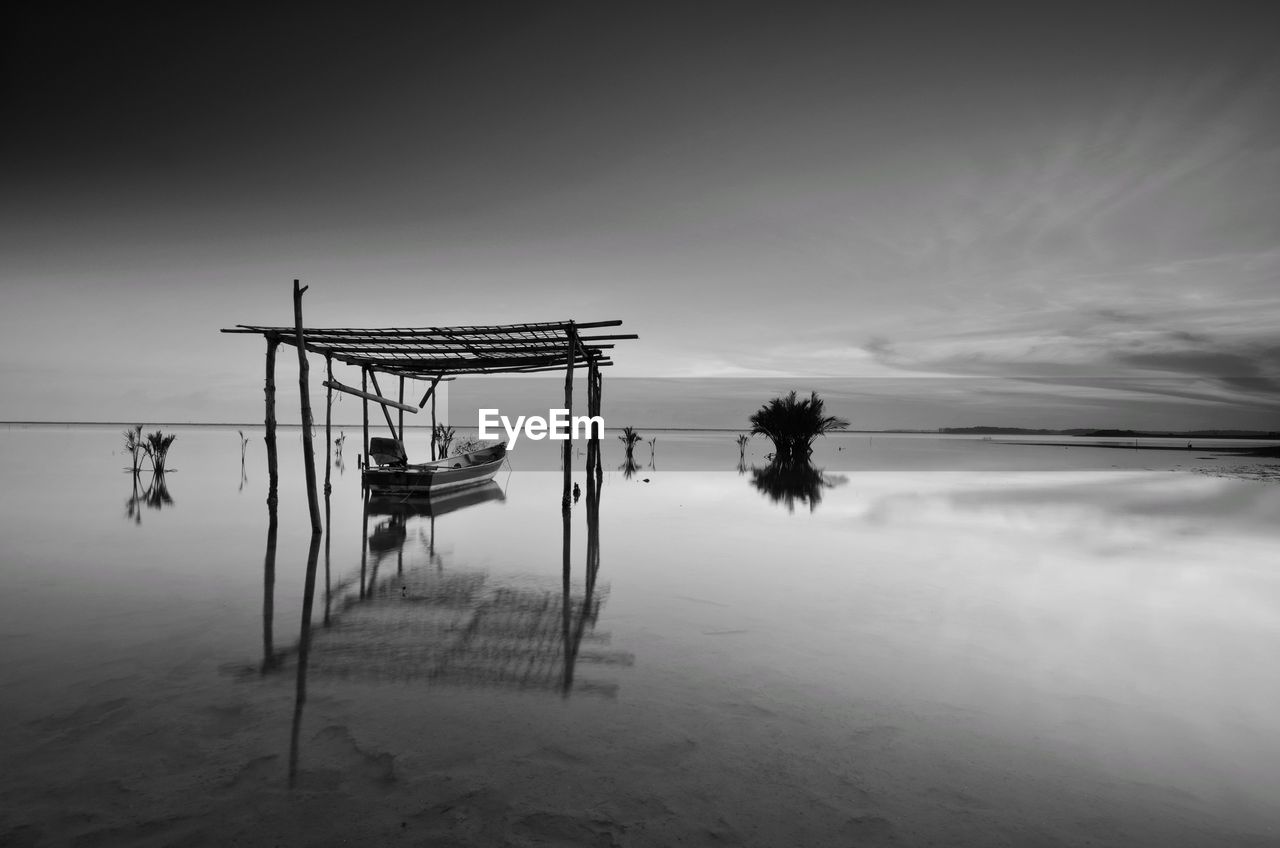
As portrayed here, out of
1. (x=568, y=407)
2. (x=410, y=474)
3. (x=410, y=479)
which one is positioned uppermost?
(x=568, y=407)

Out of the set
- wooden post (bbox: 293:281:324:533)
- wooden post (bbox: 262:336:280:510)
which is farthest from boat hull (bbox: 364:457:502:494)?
wooden post (bbox: 293:281:324:533)

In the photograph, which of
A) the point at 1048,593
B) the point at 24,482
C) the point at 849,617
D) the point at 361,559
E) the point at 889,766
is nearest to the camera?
the point at 889,766

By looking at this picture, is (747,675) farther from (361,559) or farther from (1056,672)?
(361,559)

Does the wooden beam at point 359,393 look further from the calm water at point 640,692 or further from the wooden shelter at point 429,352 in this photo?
the calm water at point 640,692

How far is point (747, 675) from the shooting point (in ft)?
16.1

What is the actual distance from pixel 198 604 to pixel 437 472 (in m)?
9.06

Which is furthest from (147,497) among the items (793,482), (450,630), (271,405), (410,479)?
(793,482)

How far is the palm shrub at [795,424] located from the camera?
102ft

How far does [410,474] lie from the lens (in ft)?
50.3

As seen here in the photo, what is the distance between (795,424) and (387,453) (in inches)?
796

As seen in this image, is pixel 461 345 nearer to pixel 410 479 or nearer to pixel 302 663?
pixel 410 479

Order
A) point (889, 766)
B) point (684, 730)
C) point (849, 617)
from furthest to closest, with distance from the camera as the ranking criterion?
point (849, 617) → point (684, 730) → point (889, 766)

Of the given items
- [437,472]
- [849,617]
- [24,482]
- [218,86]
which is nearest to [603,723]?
[849,617]

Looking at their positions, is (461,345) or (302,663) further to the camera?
(461,345)
